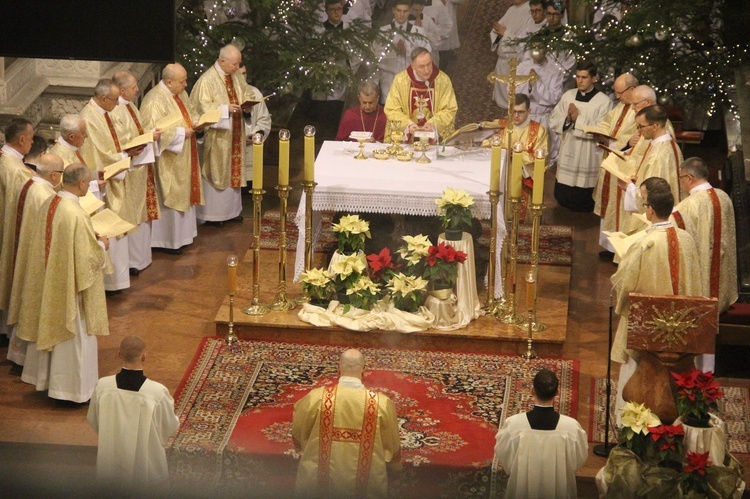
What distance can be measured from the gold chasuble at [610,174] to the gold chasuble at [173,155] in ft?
12.1

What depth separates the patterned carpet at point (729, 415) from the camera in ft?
20.8

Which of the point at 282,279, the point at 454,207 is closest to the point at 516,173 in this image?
the point at 454,207

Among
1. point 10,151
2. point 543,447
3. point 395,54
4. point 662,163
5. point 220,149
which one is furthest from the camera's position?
point 395,54

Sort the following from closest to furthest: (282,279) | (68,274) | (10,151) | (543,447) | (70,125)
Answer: (543,447) < (68,274) < (10,151) < (70,125) < (282,279)

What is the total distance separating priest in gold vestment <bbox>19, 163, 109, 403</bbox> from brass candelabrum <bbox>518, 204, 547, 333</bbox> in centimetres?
295

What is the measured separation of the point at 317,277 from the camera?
303 inches

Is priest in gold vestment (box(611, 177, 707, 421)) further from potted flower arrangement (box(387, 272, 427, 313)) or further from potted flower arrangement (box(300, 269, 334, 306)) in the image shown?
potted flower arrangement (box(300, 269, 334, 306))

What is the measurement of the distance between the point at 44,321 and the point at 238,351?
1.61 meters

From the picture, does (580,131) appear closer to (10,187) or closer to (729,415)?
(729,415)

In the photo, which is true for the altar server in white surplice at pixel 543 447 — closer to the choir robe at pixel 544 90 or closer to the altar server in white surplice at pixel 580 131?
the altar server in white surplice at pixel 580 131

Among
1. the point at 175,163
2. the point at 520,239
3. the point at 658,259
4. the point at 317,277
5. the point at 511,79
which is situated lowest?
the point at 317,277

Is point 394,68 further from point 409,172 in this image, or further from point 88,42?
point 88,42

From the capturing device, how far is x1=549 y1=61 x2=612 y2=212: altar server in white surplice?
34.1ft

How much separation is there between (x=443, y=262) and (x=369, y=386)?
1.09 m
